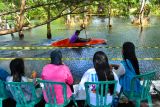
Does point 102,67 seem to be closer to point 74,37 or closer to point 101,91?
point 101,91

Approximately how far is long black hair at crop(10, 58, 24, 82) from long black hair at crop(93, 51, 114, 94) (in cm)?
123

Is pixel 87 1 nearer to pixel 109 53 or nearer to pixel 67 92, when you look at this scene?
pixel 67 92

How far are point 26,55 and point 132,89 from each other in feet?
48.6

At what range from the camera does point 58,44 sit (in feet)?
72.2

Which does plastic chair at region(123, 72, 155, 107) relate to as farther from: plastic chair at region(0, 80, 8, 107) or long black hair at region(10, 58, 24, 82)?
plastic chair at region(0, 80, 8, 107)

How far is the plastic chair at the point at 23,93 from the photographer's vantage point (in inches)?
213

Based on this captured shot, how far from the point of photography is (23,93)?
18.1 feet

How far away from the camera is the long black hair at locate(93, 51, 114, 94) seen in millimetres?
5238

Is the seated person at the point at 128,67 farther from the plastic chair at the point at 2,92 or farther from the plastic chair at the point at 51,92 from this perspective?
the plastic chair at the point at 2,92

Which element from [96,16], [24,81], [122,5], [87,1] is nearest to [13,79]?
[24,81]

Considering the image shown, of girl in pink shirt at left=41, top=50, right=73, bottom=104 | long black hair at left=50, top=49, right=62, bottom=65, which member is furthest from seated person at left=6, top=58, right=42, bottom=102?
long black hair at left=50, top=49, right=62, bottom=65

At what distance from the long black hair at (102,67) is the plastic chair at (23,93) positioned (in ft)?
3.50

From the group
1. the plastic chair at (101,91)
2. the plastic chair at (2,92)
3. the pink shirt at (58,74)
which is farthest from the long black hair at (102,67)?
the plastic chair at (2,92)

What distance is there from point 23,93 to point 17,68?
0.42 m
